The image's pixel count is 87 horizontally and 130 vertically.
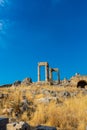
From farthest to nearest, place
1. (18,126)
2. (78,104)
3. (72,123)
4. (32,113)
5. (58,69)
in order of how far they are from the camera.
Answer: (58,69) < (78,104) < (32,113) < (72,123) < (18,126)

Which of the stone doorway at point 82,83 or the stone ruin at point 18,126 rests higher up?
the stone doorway at point 82,83

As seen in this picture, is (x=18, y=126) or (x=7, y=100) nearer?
(x=18, y=126)

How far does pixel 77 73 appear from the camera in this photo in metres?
46.3

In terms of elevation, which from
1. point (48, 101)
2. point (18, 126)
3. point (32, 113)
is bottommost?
point (18, 126)

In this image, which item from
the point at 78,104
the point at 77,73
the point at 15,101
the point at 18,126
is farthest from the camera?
the point at 77,73

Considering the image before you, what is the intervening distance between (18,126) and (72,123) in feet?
13.1

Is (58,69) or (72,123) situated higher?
(58,69)

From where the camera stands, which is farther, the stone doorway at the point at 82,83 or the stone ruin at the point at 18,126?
the stone doorway at the point at 82,83

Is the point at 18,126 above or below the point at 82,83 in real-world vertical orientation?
below

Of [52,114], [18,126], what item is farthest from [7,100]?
[18,126]

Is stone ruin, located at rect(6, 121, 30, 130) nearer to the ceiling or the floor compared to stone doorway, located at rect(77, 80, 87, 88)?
nearer to the floor

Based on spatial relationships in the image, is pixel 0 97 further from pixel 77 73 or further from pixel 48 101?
pixel 77 73

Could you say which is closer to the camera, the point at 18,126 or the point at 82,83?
the point at 18,126

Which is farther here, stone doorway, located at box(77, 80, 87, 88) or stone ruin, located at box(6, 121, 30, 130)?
stone doorway, located at box(77, 80, 87, 88)
